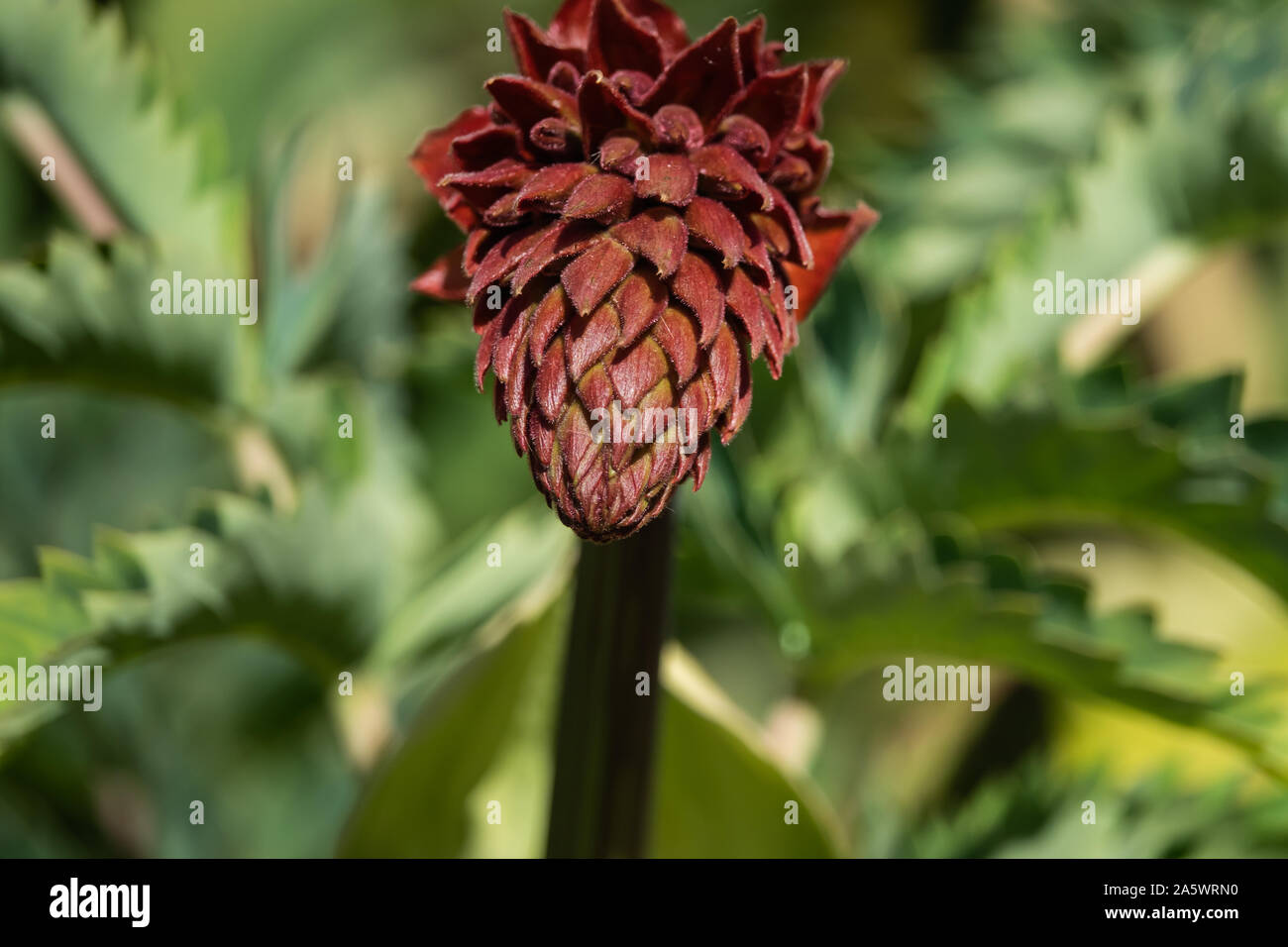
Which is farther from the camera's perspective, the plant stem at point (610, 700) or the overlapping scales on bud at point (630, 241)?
the plant stem at point (610, 700)

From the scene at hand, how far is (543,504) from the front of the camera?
28.6 inches

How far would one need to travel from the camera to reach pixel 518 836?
682mm

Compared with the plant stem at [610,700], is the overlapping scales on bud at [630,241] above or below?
above

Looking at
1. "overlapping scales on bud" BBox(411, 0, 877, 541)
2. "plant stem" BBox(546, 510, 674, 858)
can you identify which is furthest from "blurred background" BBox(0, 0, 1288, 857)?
"overlapping scales on bud" BBox(411, 0, 877, 541)

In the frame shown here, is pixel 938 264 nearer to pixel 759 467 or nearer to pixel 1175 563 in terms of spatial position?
pixel 759 467

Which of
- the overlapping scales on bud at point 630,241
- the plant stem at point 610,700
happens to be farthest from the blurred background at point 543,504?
the overlapping scales on bud at point 630,241

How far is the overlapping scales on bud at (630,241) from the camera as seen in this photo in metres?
0.39

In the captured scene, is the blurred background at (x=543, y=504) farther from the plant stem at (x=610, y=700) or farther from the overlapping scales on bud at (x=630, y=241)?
the overlapping scales on bud at (x=630, y=241)

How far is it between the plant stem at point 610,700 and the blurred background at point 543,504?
77 mm

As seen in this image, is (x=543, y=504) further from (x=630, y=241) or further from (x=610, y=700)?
(x=630, y=241)

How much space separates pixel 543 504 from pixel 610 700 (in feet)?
0.73

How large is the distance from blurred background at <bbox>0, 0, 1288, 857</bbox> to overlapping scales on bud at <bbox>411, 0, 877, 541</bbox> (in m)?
0.18

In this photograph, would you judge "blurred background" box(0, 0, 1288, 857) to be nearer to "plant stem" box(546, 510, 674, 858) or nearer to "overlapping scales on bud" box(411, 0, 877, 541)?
"plant stem" box(546, 510, 674, 858)

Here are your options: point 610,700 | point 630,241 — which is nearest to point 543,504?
point 610,700
